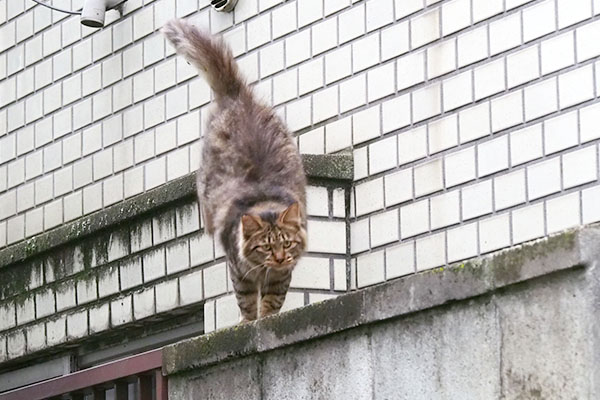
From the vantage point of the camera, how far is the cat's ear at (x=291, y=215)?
21.3ft

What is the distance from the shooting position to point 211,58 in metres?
7.56

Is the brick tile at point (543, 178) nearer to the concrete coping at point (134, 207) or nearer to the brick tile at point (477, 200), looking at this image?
the brick tile at point (477, 200)

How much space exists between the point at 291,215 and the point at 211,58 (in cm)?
140

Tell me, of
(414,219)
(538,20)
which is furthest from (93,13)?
(538,20)

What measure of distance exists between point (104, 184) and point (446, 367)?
19.2ft

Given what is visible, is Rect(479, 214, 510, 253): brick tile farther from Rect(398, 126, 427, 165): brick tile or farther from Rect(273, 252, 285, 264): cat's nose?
Rect(273, 252, 285, 264): cat's nose

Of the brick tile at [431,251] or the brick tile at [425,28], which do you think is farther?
the brick tile at [425,28]

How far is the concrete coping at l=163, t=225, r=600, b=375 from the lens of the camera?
3.69 meters

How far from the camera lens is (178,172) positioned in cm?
896

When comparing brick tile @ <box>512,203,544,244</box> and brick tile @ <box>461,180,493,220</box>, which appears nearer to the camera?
brick tile @ <box>512,203,544,244</box>

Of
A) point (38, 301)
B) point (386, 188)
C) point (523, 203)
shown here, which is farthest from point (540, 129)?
point (38, 301)

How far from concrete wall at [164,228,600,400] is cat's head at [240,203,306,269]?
57.0 inches

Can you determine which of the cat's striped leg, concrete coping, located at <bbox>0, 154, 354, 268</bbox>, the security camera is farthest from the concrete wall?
the security camera

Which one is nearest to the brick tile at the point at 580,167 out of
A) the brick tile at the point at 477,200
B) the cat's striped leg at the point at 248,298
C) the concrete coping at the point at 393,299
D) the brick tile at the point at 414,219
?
the brick tile at the point at 477,200
